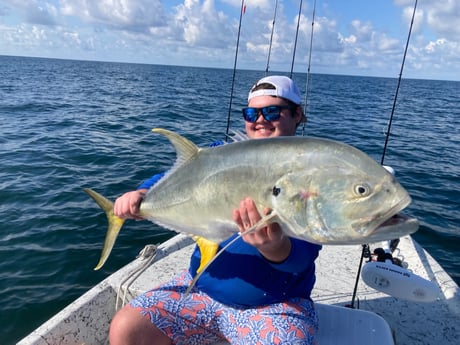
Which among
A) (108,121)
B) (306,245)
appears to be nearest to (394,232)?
(306,245)

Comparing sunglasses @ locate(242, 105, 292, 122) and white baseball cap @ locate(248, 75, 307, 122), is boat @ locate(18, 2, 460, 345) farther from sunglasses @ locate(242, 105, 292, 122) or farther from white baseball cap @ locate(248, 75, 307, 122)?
white baseball cap @ locate(248, 75, 307, 122)

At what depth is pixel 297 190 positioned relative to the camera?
68.8 inches

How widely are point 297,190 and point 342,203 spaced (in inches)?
8.2

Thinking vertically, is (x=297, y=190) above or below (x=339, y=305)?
above

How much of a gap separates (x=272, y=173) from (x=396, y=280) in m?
2.08

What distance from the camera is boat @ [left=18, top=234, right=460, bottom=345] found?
9.64 ft

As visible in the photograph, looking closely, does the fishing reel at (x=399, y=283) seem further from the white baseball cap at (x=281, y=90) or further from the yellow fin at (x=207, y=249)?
the yellow fin at (x=207, y=249)

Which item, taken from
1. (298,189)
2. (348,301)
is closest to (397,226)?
(298,189)

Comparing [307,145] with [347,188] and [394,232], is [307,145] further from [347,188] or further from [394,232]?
[394,232]

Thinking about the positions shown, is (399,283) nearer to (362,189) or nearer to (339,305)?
(339,305)

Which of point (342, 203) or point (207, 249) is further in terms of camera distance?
point (207, 249)

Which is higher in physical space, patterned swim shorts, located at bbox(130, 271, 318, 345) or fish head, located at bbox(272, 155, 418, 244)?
fish head, located at bbox(272, 155, 418, 244)

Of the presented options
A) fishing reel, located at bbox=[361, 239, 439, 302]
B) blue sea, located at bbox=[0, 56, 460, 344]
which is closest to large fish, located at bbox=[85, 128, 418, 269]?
fishing reel, located at bbox=[361, 239, 439, 302]

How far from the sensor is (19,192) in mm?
8211
